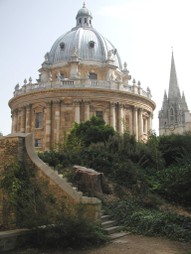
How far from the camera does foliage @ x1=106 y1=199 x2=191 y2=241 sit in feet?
35.5

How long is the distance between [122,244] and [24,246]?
8.97 ft

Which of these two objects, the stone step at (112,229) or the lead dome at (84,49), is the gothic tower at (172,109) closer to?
the lead dome at (84,49)

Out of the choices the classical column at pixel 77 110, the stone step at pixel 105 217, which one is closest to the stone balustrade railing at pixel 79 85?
the classical column at pixel 77 110

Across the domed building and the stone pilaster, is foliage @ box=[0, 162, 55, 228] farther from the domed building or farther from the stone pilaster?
the stone pilaster

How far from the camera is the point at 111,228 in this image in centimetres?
1121

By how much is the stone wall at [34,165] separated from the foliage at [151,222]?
1500mm

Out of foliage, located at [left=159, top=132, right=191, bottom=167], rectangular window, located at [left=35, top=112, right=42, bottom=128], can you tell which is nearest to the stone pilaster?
rectangular window, located at [left=35, top=112, right=42, bottom=128]

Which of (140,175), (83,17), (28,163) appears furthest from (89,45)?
(28,163)

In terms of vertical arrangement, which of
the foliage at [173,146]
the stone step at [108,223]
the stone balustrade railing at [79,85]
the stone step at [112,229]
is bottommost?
the stone step at [112,229]

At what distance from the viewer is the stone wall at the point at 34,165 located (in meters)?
11.3

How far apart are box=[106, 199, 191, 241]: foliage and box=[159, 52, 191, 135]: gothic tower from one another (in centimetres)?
7783

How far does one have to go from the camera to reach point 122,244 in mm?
9867

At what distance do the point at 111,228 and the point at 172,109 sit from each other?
84.4 m

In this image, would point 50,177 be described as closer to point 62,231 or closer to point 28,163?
point 28,163
